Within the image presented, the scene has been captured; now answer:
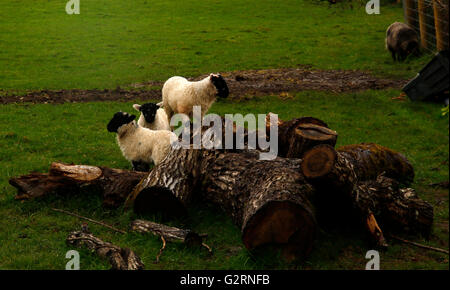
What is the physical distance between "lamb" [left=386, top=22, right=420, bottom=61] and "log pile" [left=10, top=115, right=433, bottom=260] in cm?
1095

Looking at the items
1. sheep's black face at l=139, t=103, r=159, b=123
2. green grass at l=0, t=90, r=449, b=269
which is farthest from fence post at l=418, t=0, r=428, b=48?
sheep's black face at l=139, t=103, r=159, b=123

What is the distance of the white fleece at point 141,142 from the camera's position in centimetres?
1012

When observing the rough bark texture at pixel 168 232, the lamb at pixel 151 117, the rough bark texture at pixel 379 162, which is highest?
the lamb at pixel 151 117

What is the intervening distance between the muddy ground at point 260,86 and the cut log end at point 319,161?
32.3ft

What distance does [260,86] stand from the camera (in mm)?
17984

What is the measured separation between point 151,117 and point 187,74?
28.8 ft

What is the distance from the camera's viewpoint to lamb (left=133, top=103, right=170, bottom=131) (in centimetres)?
1150

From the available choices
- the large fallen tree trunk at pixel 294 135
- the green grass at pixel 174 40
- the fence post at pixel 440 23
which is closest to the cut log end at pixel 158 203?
the large fallen tree trunk at pixel 294 135

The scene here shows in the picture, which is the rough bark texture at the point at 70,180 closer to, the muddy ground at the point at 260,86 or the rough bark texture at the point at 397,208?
the rough bark texture at the point at 397,208

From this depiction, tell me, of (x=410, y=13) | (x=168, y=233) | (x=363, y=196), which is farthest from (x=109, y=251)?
(x=410, y=13)

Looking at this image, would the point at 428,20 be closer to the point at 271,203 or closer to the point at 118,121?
the point at 118,121

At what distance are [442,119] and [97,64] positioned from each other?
1932 cm

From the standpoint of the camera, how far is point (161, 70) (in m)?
21.1
